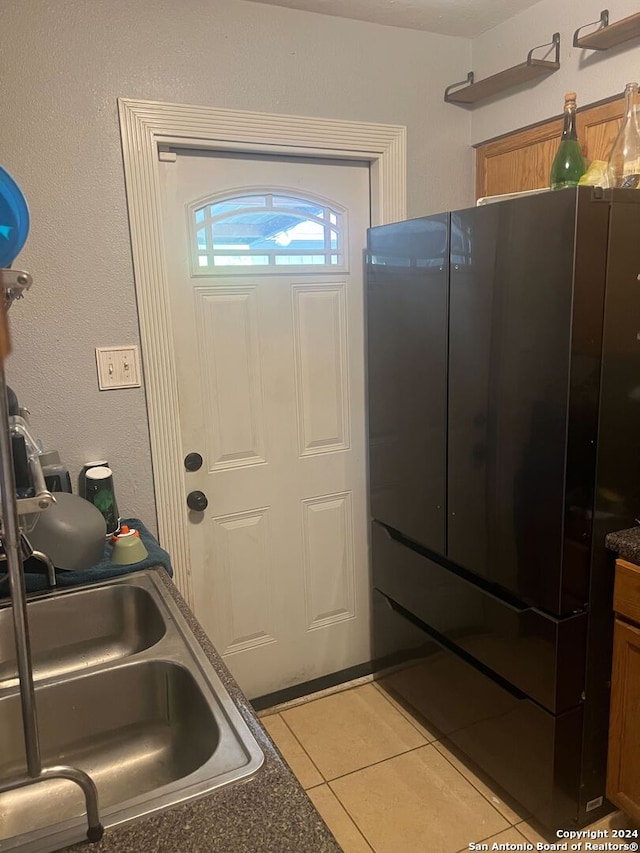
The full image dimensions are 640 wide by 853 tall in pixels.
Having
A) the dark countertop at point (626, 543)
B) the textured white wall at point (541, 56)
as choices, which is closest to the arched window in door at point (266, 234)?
the textured white wall at point (541, 56)

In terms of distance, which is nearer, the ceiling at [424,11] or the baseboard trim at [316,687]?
the ceiling at [424,11]

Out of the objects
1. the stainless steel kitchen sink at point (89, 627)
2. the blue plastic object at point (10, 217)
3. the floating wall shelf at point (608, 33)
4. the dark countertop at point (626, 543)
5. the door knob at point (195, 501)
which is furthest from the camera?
the door knob at point (195, 501)

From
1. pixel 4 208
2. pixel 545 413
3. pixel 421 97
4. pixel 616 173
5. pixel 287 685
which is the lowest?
pixel 287 685

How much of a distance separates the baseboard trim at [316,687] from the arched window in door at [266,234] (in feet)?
5.18

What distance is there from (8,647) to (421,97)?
7.05ft

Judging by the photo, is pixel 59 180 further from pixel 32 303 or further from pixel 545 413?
pixel 545 413

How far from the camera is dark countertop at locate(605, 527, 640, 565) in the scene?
5.07ft

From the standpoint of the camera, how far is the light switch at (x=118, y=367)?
6.26 ft

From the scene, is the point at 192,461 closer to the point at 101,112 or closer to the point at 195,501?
the point at 195,501

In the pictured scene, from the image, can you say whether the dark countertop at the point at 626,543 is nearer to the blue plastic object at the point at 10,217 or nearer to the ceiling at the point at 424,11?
the blue plastic object at the point at 10,217

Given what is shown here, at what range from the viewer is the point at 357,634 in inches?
101

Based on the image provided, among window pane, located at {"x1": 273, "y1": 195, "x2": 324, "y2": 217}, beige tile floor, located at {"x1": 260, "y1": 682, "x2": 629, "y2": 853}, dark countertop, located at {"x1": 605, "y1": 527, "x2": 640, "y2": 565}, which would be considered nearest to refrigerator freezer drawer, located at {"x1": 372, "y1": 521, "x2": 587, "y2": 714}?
dark countertop, located at {"x1": 605, "y1": 527, "x2": 640, "y2": 565}

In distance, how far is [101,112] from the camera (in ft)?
5.91

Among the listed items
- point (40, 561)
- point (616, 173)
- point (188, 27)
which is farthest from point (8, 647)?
point (616, 173)
